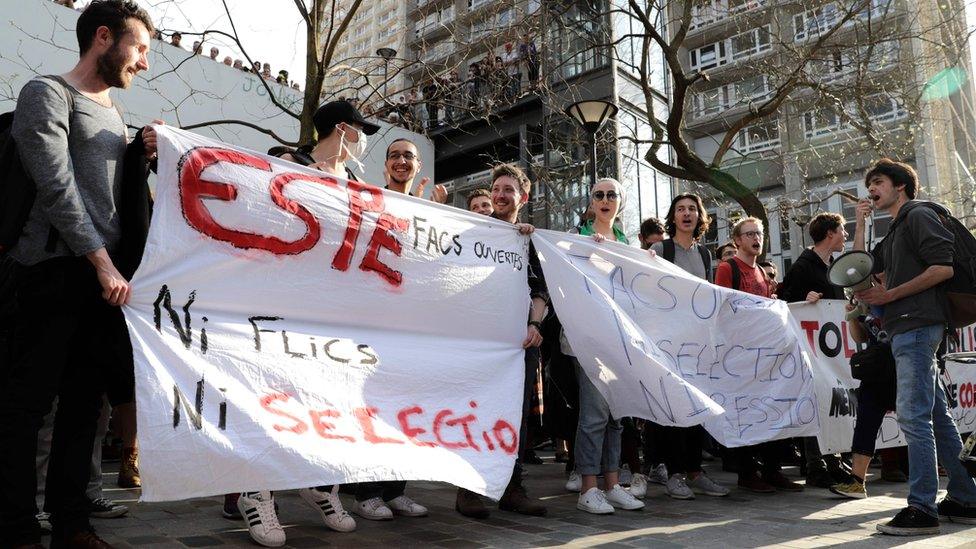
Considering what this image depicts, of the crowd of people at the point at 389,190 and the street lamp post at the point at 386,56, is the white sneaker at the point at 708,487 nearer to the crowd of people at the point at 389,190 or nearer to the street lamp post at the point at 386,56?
the crowd of people at the point at 389,190

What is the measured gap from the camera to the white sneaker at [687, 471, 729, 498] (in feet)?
15.1

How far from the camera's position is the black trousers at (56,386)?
7.91ft

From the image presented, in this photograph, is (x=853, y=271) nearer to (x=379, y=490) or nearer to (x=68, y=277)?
(x=379, y=490)

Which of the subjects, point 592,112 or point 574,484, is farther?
point 592,112

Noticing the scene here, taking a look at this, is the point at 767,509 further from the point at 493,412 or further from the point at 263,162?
the point at 263,162

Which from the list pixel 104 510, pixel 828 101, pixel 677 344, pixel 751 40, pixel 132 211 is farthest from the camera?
pixel 751 40

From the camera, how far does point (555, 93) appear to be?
12531mm

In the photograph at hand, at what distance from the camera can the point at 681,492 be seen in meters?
4.49

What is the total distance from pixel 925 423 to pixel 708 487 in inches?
55.3

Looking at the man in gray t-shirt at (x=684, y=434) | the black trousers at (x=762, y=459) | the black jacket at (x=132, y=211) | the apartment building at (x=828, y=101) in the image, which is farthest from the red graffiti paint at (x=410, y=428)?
the apartment building at (x=828, y=101)

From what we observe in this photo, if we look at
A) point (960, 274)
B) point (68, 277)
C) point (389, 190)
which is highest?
point (389, 190)

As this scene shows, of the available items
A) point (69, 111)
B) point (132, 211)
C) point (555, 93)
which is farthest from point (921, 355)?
point (555, 93)

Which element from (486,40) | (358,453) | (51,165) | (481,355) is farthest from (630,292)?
(486,40)

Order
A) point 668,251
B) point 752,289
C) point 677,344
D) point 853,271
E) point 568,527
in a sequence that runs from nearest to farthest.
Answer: point 568,527, point 853,271, point 677,344, point 668,251, point 752,289
